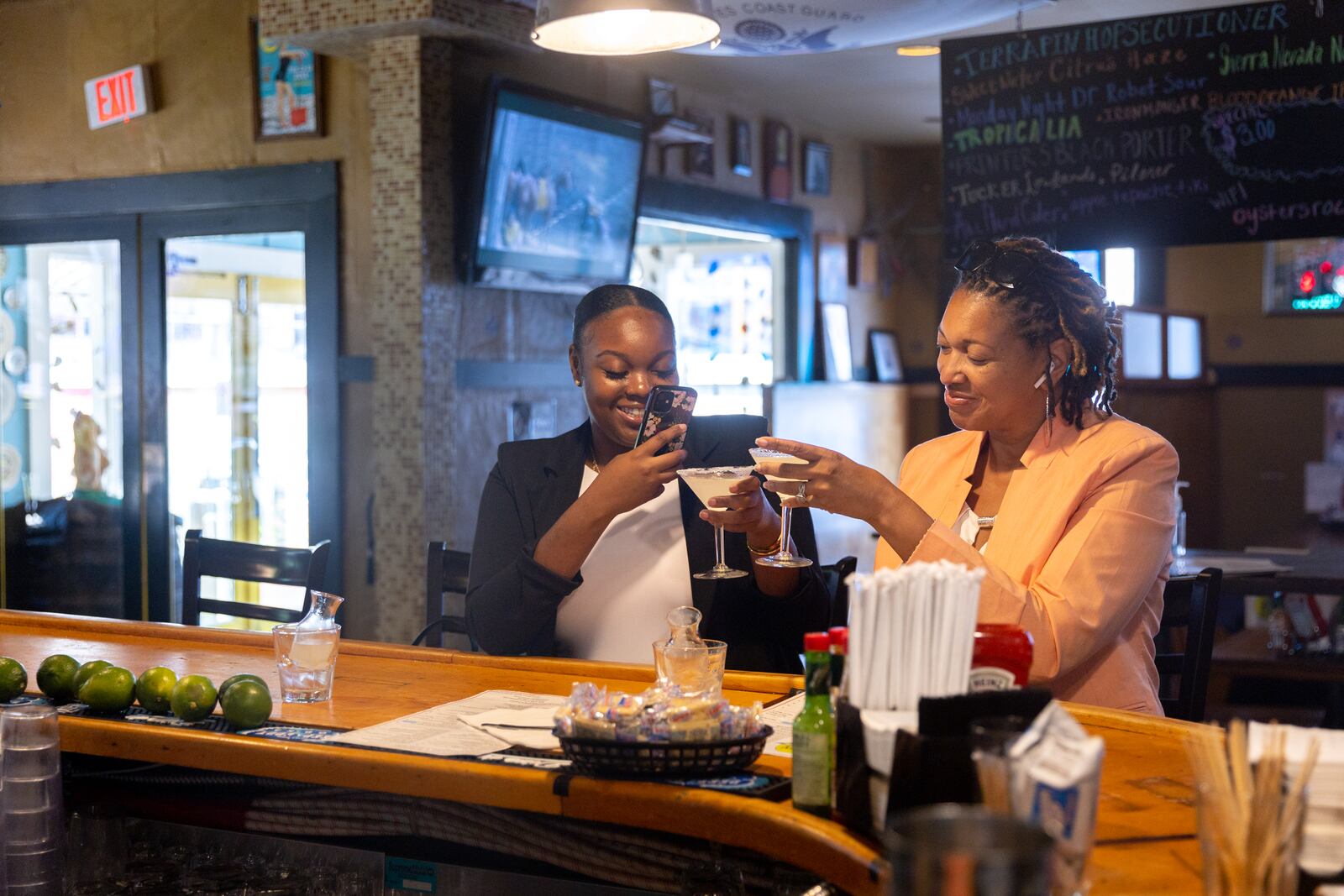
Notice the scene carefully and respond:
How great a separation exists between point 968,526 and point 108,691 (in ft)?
4.71

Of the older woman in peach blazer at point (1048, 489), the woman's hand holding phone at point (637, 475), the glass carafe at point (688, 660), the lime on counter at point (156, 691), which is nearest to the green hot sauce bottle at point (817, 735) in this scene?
the glass carafe at point (688, 660)


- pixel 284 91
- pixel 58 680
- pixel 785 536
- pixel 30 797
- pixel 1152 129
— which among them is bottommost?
pixel 30 797

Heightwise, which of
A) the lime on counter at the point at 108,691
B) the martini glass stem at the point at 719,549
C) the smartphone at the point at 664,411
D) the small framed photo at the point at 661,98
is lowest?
the lime on counter at the point at 108,691

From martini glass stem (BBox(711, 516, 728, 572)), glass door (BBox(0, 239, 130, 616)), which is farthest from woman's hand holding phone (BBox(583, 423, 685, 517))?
glass door (BBox(0, 239, 130, 616))

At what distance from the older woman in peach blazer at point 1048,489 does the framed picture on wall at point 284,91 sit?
352 cm

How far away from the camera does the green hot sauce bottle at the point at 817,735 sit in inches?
60.7

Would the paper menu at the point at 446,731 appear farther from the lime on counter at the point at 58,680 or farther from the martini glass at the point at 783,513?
the lime on counter at the point at 58,680

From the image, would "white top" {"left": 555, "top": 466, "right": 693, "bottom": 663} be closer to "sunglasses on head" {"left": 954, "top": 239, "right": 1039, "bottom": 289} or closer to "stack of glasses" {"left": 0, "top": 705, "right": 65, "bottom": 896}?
"sunglasses on head" {"left": 954, "top": 239, "right": 1039, "bottom": 289}

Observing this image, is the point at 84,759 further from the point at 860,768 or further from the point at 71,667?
the point at 860,768

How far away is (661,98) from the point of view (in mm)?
6211

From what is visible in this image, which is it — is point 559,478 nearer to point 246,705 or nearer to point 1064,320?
point 246,705

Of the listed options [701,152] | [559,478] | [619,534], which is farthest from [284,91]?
[619,534]

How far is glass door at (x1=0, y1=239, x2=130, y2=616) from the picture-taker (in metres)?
5.77

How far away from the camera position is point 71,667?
218cm
